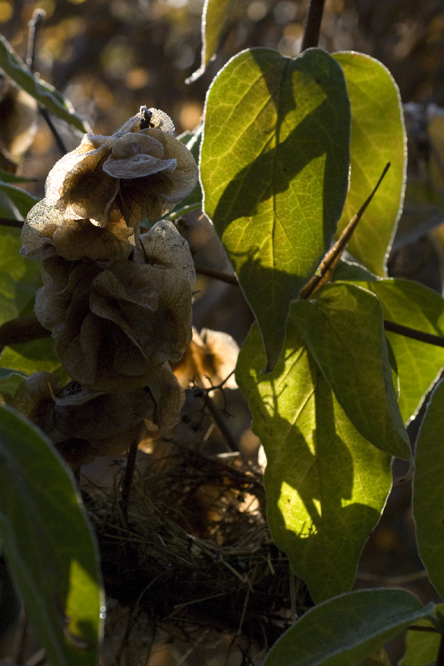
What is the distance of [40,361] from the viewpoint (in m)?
0.48

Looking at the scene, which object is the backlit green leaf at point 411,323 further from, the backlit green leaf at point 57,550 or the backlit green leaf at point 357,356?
the backlit green leaf at point 57,550

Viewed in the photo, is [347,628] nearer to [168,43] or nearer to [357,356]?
[357,356]

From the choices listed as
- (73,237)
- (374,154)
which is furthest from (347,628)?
(374,154)

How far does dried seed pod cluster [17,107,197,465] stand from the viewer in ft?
0.99

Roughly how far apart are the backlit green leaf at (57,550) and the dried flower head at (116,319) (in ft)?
0.32

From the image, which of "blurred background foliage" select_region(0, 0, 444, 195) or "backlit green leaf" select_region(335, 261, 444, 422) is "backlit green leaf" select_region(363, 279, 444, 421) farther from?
"blurred background foliage" select_region(0, 0, 444, 195)

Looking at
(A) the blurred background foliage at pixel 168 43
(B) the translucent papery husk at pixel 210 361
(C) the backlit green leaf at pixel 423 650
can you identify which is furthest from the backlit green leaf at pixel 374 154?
(A) the blurred background foliage at pixel 168 43

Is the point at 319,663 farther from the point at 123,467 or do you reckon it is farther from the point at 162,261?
the point at 123,467

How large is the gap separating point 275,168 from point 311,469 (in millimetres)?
174

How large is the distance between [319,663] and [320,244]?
188 mm

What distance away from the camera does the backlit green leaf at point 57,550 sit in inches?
8.5

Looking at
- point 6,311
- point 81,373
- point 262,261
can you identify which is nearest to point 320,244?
point 262,261

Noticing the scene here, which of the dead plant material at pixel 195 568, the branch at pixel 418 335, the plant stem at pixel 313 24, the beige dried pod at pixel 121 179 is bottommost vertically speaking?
the dead plant material at pixel 195 568

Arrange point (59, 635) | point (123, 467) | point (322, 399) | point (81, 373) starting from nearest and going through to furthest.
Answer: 1. point (59, 635)
2. point (81, 373)
3. point (322, 399)
4. point (123, 467)
